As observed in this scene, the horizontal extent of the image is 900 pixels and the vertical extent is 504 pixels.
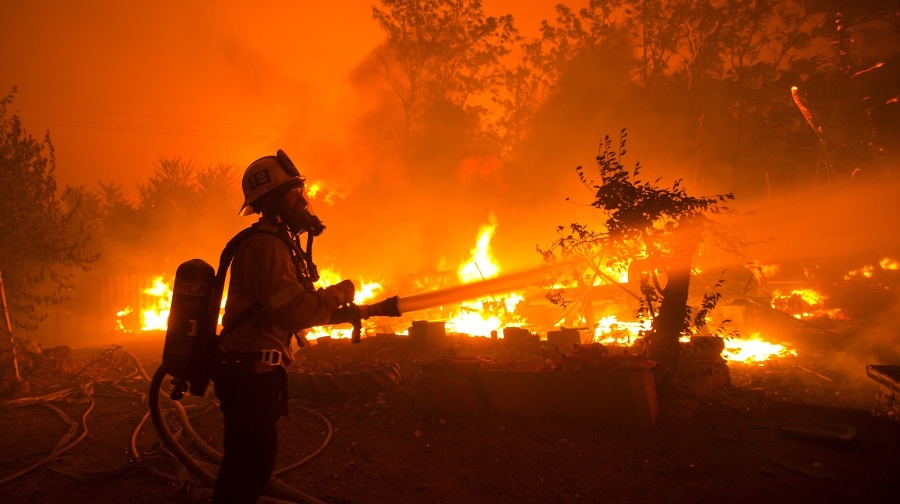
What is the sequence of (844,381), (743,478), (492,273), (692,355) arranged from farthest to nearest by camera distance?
(492,273) < (844,381) < (692,355) < (743,478)

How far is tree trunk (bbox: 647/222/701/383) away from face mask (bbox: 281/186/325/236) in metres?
5.32

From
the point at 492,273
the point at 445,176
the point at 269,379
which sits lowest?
the point at 269,379

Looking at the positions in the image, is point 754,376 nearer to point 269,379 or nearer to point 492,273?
point 269,379

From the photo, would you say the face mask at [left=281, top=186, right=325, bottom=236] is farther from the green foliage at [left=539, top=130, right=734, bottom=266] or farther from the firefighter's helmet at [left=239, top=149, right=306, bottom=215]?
the green foliage at [left=539, top=130, right=734, bottom=266]

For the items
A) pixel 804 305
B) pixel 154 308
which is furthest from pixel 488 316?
pixel 154 308

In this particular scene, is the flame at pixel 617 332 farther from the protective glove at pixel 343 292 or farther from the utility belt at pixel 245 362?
the utility belt at pixel 245 362

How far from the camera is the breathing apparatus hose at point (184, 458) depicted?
3931 mm

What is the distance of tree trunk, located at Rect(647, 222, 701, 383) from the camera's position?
6605mm

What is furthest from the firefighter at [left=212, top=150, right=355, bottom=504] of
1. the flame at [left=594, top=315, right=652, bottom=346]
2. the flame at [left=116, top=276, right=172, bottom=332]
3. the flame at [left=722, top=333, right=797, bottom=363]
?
the flame at [left=116, top=276, right=172, bottom=332]

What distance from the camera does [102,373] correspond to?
11.3 m

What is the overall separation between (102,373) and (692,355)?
13098 millimetres

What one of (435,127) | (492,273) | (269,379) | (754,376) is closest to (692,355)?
(754,376)

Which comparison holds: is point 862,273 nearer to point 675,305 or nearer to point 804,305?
point 804,305

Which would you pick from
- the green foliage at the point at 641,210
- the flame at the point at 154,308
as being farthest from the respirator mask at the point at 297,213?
the flame at the point at 154,308
